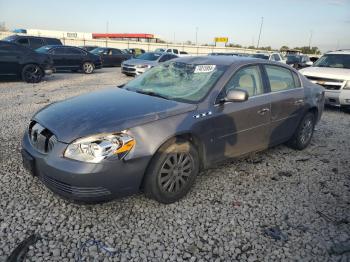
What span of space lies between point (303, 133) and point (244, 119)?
1.88m

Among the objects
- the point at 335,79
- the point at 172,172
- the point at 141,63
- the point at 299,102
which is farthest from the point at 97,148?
Result: the point at 141,63

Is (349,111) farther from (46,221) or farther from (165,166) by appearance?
(46,221)

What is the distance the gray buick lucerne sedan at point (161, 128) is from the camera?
282 centimetres

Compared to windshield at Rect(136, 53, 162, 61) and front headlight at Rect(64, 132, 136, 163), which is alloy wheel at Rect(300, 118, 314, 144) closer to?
front headlight at Rect(64, 132, 136, 163)

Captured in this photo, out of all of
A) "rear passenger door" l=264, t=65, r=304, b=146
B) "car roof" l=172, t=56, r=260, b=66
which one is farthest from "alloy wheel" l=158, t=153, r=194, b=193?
"rear passenger door" l=264, t=65, r=304, b=146

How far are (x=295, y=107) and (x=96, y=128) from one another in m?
3.32

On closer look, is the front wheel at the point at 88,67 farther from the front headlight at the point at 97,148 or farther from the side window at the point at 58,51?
the front headlight at the point at 97,148

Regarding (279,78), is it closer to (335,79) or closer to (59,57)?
(335,79)

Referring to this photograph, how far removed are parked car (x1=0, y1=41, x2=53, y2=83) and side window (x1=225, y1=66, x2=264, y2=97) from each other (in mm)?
9865

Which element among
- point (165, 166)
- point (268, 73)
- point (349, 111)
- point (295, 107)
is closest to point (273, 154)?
point (295, 107)

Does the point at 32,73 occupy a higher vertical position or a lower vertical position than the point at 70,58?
lower

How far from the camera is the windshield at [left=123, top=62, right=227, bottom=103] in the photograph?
3.71m

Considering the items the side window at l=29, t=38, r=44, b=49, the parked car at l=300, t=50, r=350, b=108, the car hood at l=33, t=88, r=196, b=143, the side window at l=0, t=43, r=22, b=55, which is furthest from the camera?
the side window at l=29, t=38, r=44, b=49

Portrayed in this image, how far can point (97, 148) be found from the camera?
9.23 feet
